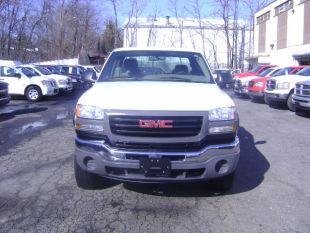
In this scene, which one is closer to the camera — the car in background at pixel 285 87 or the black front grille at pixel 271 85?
the car in background at pixel 285 87

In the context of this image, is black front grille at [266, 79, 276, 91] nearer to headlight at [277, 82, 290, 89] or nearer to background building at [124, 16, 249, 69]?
headlight at [277, 82, 290, 89]

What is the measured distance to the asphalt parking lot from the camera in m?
4.31

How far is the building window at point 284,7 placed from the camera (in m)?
36.5

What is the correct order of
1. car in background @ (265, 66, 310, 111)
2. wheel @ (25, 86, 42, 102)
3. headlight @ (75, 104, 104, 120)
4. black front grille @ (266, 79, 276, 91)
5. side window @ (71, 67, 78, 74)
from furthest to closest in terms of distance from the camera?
side window @ (71, 67, 78, 74)
wheel @ (25, 86, 42, 102)
black front grille @ (266, 79, 276, 91)
car in background @ (265, 66, 310, 111)
headlight @ (75, 104, 104, 120)

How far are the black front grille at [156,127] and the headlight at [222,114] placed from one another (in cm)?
16

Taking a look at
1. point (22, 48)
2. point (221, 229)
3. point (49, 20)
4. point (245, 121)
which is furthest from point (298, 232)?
point (49, 20)

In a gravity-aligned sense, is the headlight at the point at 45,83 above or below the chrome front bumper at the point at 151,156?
above

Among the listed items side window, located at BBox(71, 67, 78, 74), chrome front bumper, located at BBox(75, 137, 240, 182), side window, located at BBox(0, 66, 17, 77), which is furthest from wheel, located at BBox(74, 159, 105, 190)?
side window, located at BBox(71, 67, 78, 74)

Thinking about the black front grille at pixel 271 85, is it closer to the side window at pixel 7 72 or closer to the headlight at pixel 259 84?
the headlight at pixel 259 84

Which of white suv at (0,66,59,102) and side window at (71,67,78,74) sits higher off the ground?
side window at (71,67,78,74)

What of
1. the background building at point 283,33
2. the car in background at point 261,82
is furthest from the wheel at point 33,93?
the background building at point 283,33

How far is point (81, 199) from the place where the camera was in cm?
502

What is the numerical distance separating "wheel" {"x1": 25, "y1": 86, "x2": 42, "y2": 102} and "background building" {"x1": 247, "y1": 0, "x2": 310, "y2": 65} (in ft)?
65.3

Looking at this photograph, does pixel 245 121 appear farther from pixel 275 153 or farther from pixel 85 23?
pixel 85 23
